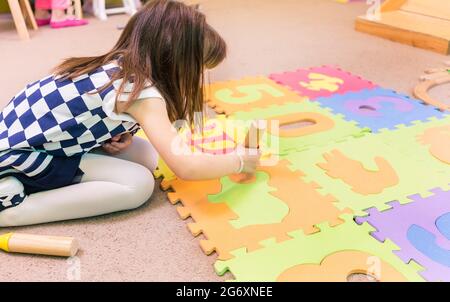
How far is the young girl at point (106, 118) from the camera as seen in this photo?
78 centimetres

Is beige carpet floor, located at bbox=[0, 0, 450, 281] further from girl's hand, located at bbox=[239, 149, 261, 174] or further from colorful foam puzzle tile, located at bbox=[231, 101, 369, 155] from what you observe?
colorful foam puzzle tile, located at bbox=[231, 101, 369, 155]

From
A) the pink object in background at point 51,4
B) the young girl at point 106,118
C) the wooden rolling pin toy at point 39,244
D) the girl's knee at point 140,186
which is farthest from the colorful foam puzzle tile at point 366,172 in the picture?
the pink object in background at point 51,4

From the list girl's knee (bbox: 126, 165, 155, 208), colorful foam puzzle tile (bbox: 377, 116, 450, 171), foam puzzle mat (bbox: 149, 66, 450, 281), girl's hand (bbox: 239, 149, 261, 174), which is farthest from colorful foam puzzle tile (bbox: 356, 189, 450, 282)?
girl's knee (bbox: 126, 165, 155, 208)

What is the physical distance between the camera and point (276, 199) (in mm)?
891

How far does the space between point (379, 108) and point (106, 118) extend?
812 millimetres

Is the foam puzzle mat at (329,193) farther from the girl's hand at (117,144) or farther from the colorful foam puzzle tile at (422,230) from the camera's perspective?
the girl's hand at (117,144)

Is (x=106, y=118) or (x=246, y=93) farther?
(x=246, y=93)

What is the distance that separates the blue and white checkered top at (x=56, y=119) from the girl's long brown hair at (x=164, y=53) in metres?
0.02

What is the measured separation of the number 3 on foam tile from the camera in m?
1.36

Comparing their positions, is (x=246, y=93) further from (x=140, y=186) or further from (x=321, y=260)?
(x=321, y=260)

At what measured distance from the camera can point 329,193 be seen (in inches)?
35.5

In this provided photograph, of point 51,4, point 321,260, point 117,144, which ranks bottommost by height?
point 321,260

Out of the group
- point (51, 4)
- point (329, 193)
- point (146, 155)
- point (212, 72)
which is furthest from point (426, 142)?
point (51, 4)
